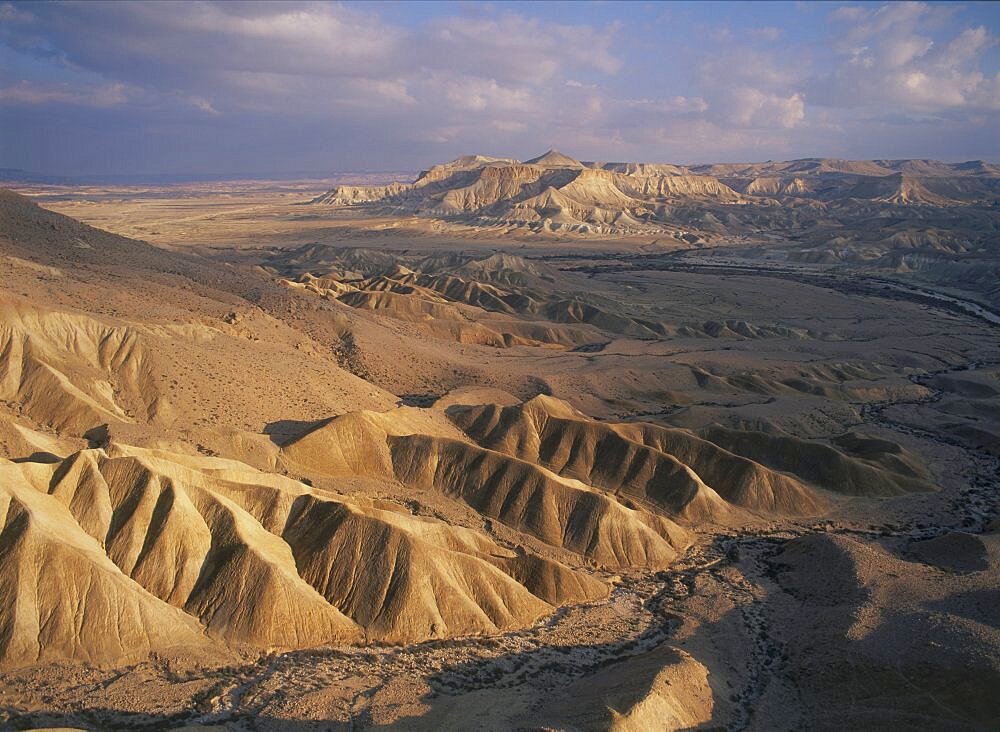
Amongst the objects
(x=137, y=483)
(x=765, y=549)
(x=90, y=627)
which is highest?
(x=137, y=483)

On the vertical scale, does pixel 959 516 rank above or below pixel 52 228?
below

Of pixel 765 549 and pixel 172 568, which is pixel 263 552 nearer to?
pixel 172 568

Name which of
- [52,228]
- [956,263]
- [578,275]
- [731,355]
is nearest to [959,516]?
[731,355]

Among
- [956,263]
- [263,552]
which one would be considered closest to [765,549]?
[263,552]

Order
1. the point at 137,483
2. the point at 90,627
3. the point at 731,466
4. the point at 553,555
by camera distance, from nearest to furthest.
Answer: the point at 90,627, the point at 137,483, the point at 553,555, the point at 731,466

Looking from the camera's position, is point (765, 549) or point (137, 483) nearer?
point (137, 483)

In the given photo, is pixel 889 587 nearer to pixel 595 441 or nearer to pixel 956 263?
pixel 595 441

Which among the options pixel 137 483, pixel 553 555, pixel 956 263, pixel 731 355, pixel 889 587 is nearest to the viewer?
pixel 137 483
